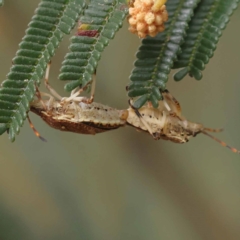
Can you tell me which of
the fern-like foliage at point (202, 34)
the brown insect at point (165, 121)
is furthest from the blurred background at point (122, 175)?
the fern-like foliage at point (202, 34)

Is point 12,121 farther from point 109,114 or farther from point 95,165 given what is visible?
point 95,165

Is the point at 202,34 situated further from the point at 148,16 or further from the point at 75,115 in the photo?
the point at 75,115

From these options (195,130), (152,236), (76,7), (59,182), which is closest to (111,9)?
(76,7)

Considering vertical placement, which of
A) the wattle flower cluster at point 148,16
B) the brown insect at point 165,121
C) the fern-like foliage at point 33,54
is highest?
the wattle flower cluster at point 148,16

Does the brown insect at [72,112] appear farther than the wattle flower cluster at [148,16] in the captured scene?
Yes

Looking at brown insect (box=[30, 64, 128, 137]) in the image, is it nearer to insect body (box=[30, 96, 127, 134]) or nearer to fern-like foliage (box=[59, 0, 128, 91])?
insect body (box=[30, 96, 127, 134])

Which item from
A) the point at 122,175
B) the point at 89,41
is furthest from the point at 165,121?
the point at 122,175

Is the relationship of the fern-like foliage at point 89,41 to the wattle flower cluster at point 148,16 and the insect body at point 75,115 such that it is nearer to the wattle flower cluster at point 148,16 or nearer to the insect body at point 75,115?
the wattle flower cluster at point 148,16
